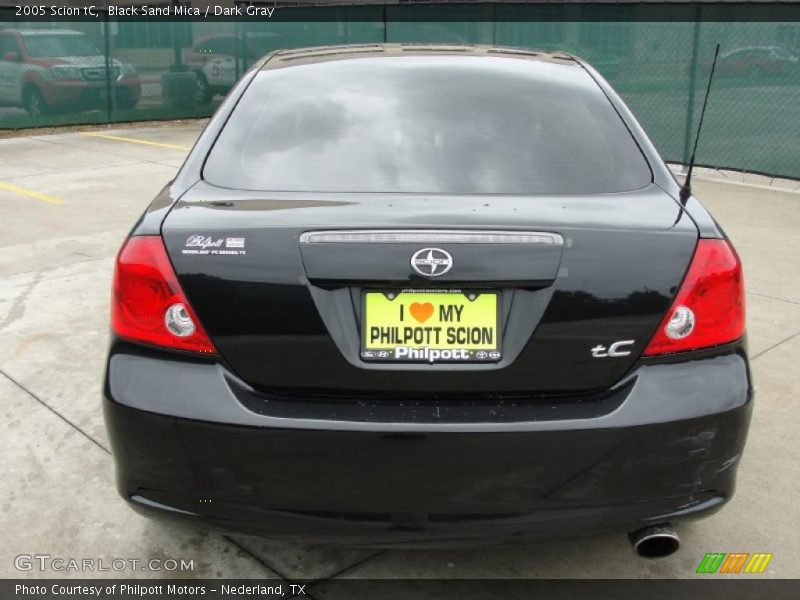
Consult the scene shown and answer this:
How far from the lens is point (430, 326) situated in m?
2.22

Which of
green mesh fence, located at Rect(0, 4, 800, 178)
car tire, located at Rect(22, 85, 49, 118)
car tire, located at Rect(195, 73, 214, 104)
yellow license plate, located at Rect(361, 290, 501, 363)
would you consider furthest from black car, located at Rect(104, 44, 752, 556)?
car tire, located at Rect(195, 73, 214, 104)

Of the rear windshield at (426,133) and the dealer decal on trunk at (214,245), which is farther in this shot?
the rear windshield at (426,133)

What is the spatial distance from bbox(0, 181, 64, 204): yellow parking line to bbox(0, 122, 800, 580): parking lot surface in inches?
37.2

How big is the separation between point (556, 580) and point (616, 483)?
27.6 inches

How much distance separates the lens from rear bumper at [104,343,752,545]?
2195 millimetres

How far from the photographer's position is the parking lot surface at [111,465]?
9.43 feet

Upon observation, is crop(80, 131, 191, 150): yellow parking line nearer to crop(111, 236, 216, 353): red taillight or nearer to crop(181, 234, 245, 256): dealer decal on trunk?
crop(111, 236, 216, 353): red taillight

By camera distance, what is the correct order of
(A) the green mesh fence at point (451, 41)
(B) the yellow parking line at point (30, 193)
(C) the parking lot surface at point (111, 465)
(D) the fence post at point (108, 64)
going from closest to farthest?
(C) the parking lot surface at point (111, 465)
(B) the yellow parking line at point (30, 193)
(A) the green mesh fence at point (451, 41)
(D) the fence post at point (108, 64)

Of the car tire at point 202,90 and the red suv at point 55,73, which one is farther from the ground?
the red suv at point 55,73

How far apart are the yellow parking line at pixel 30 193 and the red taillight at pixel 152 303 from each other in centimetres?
671

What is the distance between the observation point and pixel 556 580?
110 inches

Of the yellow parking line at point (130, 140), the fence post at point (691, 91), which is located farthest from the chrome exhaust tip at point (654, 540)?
the yellow parking line at point (130, 140)

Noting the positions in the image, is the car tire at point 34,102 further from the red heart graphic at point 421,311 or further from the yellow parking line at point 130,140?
the red heart graphic at point 421,311

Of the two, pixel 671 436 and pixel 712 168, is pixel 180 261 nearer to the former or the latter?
pixel 671 436
